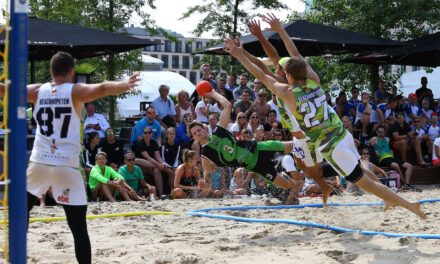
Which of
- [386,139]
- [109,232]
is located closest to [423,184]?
[386,139]

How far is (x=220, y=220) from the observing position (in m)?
6.45

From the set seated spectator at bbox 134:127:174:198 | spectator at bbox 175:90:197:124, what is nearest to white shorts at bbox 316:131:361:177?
seated spectator at bbox 134:127:174:198

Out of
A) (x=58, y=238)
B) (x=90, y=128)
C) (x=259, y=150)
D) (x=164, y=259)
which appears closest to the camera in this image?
(x=164, y=259)

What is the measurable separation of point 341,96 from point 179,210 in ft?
19.0

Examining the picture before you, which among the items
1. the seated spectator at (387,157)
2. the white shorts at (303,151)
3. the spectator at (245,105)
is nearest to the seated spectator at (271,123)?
the spectator at (245,105)

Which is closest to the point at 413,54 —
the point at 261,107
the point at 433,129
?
the point at 433,129

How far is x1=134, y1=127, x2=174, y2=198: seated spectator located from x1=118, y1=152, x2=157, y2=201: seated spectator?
0.92ft

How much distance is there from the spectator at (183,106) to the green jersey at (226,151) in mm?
4128

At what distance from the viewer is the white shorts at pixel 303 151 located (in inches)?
225

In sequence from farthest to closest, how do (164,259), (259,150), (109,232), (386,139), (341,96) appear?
(341,96) → (386,139) → (259,150) → (109,232) → (164,259)

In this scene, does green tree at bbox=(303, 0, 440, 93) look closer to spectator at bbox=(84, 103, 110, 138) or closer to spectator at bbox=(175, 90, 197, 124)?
spectator at bbox=(175, 90, 197, 124)

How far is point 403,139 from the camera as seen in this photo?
36.2ft

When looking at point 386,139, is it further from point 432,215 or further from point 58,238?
point 58,238

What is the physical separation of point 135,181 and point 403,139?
556 cm
